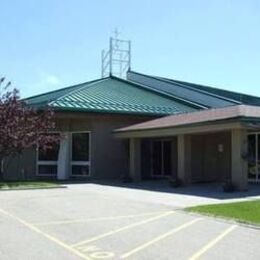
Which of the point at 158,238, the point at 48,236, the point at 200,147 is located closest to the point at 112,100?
the point at 200,147

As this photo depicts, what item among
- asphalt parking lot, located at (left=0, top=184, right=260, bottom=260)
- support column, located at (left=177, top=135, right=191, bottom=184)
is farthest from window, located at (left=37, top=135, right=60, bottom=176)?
asphalt parking lot, located at (left=0, top=184, right=260, bottom=260)

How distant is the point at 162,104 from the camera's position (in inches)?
1378

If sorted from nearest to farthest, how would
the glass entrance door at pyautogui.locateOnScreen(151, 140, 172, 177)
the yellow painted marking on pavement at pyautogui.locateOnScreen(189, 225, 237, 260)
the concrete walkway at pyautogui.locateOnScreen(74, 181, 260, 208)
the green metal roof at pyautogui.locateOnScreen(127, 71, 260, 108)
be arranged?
the yellow painted marking on pavement at pyautogui.locateOnScreen(189, 225, 237, 260), the concrete walkway at pyautogui.locateOnScreen(74, 181, 260, 208), the glass entrance door at pyautogui.locateOnScreen(151, 140, 172, 177), the green metal roof at pyautogui.locateOnScreen(127, 71, 260, 108)

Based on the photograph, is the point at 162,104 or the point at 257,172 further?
the point at 162,104

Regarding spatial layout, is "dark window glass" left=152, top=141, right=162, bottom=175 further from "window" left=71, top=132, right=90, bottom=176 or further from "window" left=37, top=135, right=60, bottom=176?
"window" left=37, top=135, right=60, bottom=176

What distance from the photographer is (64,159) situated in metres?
30.8

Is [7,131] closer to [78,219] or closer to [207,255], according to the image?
[78,219]

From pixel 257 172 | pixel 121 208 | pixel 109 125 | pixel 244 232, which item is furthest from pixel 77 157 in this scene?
pixel 244 232

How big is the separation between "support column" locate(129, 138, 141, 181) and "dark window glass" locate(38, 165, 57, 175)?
4.86 metres

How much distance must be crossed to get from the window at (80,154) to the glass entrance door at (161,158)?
3815 mm

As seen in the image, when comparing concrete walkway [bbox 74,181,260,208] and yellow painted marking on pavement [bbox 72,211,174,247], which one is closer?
yellow painted marking on pavement [bbox 72,211,174,247]

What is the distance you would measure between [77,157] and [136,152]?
12.7 feet

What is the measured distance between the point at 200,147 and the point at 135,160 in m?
3.42

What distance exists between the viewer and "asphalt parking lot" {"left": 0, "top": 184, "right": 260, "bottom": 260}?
9.16 metres
